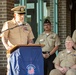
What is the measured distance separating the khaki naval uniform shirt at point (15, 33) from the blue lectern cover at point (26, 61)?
52 cm

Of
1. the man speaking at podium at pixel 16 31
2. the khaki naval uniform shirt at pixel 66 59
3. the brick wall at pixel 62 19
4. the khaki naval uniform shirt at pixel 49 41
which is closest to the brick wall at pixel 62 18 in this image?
the brick wall at pixel 62 19

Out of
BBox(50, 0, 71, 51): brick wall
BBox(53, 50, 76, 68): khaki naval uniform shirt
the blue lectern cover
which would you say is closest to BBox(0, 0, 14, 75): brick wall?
BBox(53, 50, 76, 68): khaki naval uniform shirt

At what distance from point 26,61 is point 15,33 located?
2.34 feet

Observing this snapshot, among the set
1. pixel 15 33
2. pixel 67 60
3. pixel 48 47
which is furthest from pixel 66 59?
pixel 15 33

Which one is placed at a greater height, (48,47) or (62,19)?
(62,19)

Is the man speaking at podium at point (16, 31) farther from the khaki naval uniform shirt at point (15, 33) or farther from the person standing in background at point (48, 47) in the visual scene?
the person standing in background at point (48, 47)

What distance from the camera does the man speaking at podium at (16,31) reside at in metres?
6.41

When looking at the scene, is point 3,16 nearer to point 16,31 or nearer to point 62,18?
point 16,31

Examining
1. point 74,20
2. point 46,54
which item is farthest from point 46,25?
point 74,20

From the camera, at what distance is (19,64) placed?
6016mm

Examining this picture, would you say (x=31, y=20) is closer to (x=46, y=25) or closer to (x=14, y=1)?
(x=14, y=1)

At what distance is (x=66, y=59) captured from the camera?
796 centimetres

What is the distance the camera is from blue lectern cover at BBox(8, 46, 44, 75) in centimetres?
603

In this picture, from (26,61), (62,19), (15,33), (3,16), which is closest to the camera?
(26,61)
